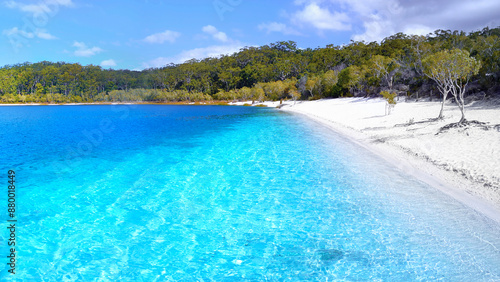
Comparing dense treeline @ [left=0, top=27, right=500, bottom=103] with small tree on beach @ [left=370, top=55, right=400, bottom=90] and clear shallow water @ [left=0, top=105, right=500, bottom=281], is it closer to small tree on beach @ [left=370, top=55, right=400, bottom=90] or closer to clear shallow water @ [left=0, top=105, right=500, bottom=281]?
small tree on beach @ [left=370, top=55, right=400, bottom=90]

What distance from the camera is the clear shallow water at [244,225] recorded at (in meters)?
7.91

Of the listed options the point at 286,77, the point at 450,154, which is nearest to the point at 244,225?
the point at 450,154

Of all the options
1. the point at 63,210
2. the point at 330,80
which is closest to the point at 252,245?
the point at 63,210

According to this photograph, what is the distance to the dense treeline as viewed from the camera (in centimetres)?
6222

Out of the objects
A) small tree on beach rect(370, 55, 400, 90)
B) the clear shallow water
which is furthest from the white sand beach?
small tree on beach rect(370, 55, 400, 90)

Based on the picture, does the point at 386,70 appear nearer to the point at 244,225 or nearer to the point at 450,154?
the point at 450,154

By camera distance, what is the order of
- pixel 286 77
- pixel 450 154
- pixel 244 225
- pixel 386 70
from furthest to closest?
pixel 286 77, pixel 386 70, pixel 450 154, pixel 244 225

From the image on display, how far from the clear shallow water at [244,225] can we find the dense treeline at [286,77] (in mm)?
37561

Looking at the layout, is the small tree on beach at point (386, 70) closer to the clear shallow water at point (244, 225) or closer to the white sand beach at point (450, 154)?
the white sand beach at point (450, 154)

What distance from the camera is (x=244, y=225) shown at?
34.7 feet

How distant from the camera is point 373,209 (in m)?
11.8

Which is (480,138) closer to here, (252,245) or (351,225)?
(351,225)

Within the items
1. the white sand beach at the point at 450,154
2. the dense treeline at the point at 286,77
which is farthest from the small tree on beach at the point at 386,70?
the white sand beach at the point at 450,154

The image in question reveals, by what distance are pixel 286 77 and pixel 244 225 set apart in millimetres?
147628
